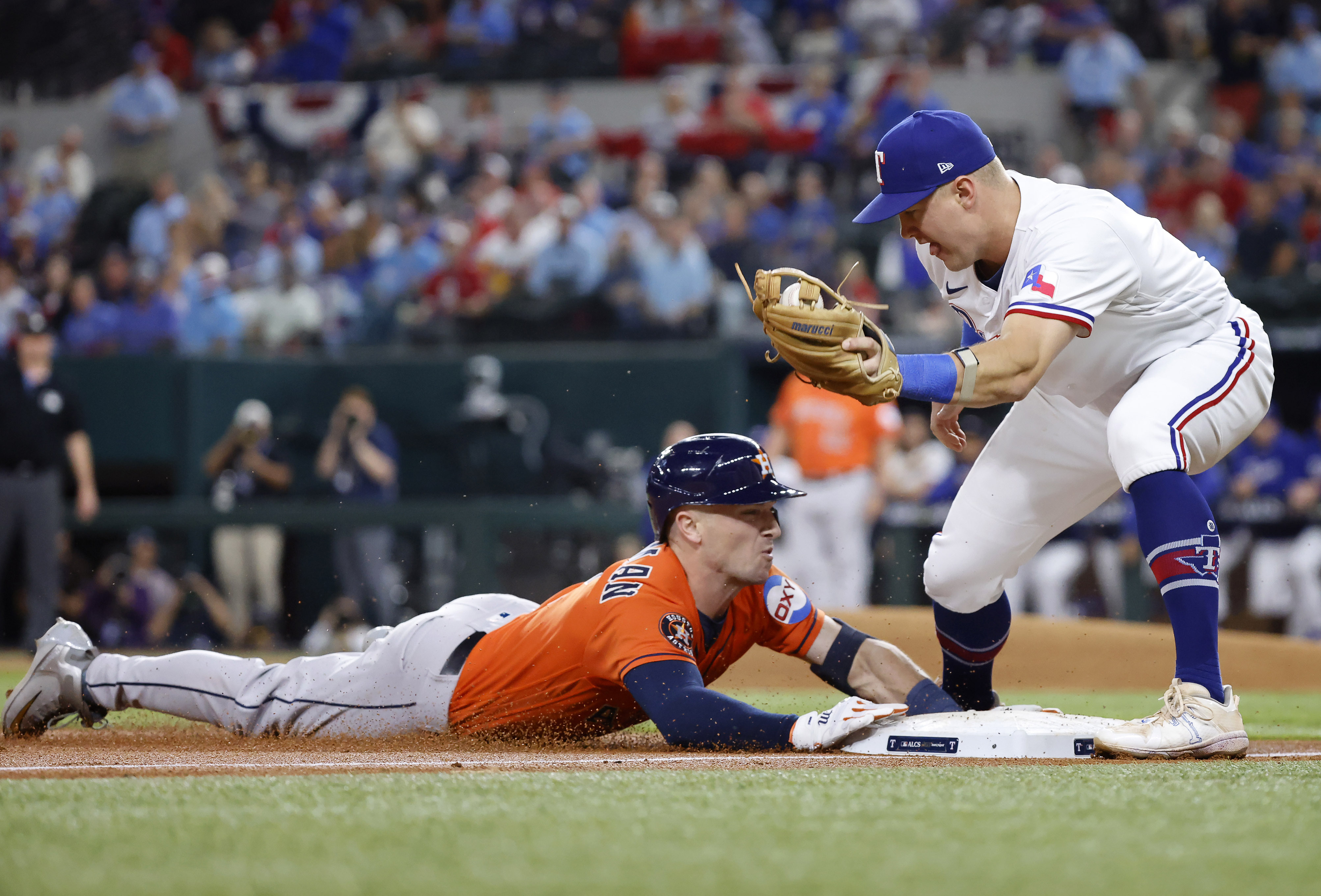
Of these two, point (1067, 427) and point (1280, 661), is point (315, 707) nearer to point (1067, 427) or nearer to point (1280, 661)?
point (1067, 427)

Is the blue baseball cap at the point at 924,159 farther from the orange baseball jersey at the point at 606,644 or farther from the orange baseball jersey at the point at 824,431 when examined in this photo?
the orange baseball jersey at the point at 824,431

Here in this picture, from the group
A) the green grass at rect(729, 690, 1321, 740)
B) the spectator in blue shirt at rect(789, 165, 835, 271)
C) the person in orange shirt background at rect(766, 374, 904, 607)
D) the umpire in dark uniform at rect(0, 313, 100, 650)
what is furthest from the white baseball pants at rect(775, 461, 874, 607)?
the umpire in dark uniform at rect(0, 313, 100, 650)

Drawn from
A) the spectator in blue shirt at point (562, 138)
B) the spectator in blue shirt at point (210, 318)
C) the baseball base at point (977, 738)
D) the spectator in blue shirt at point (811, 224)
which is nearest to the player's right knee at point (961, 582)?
the baseball base at point (977, 738)

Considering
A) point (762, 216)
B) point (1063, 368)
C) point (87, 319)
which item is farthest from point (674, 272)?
point (1063, 368)

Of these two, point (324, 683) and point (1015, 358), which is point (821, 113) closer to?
point (324, 683)

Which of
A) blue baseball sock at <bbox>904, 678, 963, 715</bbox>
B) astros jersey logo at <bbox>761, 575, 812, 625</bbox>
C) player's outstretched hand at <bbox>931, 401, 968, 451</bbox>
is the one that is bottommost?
blue baseball sock at <bbox>904, 678, 963, 715</bbox>

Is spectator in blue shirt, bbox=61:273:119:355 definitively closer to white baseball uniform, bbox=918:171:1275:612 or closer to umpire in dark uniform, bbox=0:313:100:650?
umpire in dark uniform, bbox=0:313:100:650
